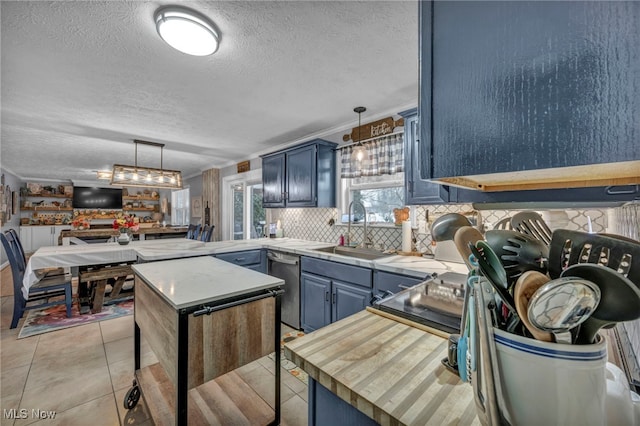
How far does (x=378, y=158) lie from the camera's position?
2.90m

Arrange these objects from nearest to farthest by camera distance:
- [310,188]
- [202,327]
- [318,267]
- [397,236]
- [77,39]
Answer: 1. [202,327]
2. [77,39]
3. [318,267]
4. [397,236]
5. [310,188]

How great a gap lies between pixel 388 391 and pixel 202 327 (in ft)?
3.39

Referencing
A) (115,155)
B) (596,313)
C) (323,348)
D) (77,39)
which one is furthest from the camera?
(115,155)

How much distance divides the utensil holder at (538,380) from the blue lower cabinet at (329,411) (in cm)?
28

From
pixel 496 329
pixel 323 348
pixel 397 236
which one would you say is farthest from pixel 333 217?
pixel 496 329

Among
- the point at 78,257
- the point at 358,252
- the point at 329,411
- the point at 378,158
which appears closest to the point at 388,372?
the point at 329,411

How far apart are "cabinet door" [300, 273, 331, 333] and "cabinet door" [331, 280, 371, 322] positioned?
7cm

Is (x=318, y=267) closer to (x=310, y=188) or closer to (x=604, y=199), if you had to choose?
(x=310, y=188)

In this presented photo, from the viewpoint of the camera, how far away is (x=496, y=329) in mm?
446

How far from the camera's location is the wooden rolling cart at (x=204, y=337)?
1251mm

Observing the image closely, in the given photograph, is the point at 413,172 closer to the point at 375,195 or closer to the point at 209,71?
the point at 375,195

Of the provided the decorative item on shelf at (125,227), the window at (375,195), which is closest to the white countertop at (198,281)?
the window at (375,195)

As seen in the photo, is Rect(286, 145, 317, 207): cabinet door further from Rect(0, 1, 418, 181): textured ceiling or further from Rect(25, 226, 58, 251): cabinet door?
Rect(25, 226, 58, 251): cabinet door

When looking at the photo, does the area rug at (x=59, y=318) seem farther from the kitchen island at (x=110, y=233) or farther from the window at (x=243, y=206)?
the window at (x=243, y=206)
